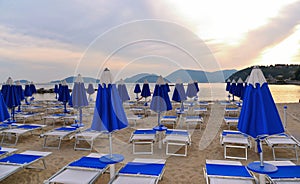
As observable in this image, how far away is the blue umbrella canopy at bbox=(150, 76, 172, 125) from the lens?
19.1 ft

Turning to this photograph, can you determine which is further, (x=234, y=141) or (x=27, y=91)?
(x=27, y=91)

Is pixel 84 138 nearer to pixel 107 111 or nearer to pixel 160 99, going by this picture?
pixel 160 99

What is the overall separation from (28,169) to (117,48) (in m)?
5.43

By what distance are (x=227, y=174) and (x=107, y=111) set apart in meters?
2.07

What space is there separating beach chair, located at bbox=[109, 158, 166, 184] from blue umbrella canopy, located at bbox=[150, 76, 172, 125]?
2.13 metres

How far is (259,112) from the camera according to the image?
284 cm

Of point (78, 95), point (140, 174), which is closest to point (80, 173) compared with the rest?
point (140, 174)

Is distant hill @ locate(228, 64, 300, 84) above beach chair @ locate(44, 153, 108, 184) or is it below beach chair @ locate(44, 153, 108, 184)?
above

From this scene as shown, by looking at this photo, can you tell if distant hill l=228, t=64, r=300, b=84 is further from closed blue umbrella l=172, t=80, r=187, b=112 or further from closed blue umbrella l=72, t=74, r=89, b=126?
closed blue umbrella l=72, t=74, r=89, b=126

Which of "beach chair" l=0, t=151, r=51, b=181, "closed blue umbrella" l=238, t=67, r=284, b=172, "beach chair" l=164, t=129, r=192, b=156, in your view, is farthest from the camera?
"beach chair" l=164, t=129, r=192, b=156

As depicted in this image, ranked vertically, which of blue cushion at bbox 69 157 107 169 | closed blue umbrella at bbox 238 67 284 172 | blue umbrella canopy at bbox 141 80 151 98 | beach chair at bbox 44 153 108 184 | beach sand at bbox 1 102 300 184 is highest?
blue umbrella canopy at bbox 141 80 151 98

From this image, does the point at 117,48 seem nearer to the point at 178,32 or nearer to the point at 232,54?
the point at 178,32

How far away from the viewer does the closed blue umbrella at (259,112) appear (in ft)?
9.22

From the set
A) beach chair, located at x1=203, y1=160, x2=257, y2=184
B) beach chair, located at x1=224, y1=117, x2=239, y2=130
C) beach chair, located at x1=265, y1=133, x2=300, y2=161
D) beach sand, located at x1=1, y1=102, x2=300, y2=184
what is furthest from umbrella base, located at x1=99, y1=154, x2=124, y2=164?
beach chair, located at x1=224, y1=117, x2=239, y2=130
